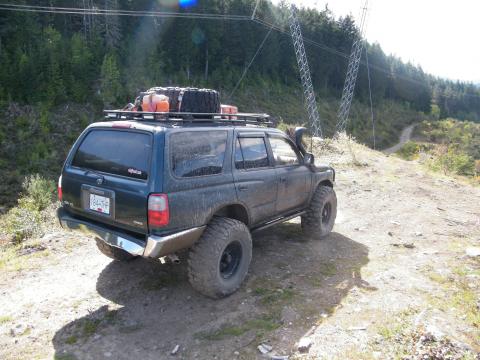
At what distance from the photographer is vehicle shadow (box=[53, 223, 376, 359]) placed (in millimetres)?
3461

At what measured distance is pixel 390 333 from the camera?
11.7 feet

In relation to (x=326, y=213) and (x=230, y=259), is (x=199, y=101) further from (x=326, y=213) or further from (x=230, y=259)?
(x=326, y=213)

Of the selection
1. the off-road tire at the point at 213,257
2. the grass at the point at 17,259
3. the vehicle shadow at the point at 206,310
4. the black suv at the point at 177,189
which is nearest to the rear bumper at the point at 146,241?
the black suv at the point at 177,189

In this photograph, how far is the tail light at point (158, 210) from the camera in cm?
349

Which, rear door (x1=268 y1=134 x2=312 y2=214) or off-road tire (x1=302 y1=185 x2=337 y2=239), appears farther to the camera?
off-road tire (x1=302 y1=185 x2=337 y2=239)

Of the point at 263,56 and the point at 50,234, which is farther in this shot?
the point at 263,56

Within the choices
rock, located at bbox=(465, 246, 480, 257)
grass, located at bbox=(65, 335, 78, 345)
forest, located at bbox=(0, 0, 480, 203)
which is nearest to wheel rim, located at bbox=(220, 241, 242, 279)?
grass, located at bbox=(65, 335, 78, 345)

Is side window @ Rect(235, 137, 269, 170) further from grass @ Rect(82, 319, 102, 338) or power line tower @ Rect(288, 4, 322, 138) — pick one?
power line tower @ Rect(288, 4, 322, 138)

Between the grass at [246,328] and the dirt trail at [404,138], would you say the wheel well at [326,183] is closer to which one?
the grass at [246,328]

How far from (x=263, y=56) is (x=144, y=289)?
50121 millimetres

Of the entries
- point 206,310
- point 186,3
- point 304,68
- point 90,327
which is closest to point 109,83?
point 304,68

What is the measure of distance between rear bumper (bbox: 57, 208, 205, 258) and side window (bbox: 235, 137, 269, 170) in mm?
1016

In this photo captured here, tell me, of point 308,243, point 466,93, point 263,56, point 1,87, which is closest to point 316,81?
point 263,56

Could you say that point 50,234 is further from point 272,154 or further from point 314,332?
point 314,332
